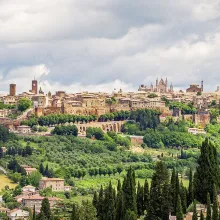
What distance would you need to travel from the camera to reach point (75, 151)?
107 meters

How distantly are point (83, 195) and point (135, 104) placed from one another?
1959 inches

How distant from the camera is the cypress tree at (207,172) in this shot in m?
54.4

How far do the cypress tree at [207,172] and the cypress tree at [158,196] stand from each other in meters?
2.12

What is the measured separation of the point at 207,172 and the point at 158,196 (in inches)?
128

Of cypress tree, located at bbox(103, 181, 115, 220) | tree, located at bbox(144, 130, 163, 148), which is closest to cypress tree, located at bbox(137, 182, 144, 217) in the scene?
cypress tree, located at bbox(103, 181, 115, 220)

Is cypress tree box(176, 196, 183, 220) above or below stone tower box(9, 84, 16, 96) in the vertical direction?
below

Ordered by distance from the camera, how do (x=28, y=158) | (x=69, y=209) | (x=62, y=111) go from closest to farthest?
(x=69, y=209) → (x=28, y=158) → (x=62, y=111)

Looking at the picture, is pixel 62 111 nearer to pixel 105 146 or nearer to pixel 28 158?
pixel 105 146

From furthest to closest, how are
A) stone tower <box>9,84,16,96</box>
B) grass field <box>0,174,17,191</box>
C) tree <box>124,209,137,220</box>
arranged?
stone tower <box>9,84,16,96</box> < grass field <box>0,174,17,191</box> < tree <box>124,209,137,220</box>

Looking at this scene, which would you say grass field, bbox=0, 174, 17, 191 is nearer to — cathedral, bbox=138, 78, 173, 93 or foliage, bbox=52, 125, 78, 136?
foliage, bbox=52, 125, 78, 136

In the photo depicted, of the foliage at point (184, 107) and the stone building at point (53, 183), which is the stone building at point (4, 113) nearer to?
the foliage at point (184, 107)

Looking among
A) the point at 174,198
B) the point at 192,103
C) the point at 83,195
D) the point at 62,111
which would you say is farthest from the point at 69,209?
the point at 192,103

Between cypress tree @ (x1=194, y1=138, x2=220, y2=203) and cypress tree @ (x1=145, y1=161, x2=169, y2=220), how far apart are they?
212 centimetres

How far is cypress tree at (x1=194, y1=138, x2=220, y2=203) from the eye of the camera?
54438 millimetres
